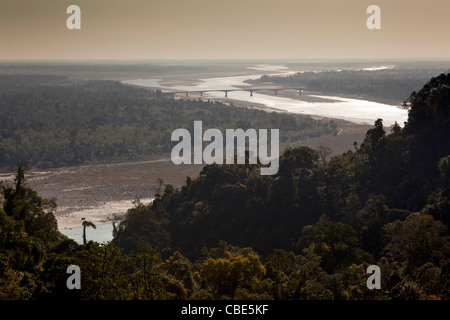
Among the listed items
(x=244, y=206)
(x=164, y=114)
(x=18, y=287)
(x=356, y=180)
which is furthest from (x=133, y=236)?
(x=164, y=114)

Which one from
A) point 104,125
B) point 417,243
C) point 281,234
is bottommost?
point 281,234

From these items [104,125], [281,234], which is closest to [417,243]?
[281,234]

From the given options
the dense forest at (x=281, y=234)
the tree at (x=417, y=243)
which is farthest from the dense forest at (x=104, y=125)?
the tree at (x=417, y=243)

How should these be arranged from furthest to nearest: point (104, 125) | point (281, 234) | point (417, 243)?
point (104, 125), point (281, 234), point (417, 243)

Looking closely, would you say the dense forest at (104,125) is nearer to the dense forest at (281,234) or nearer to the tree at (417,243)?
the dense forest at (281,234)

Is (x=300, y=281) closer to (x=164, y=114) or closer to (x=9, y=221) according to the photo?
(x=9, y=221)

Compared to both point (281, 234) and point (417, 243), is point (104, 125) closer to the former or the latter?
point (281, 234)
